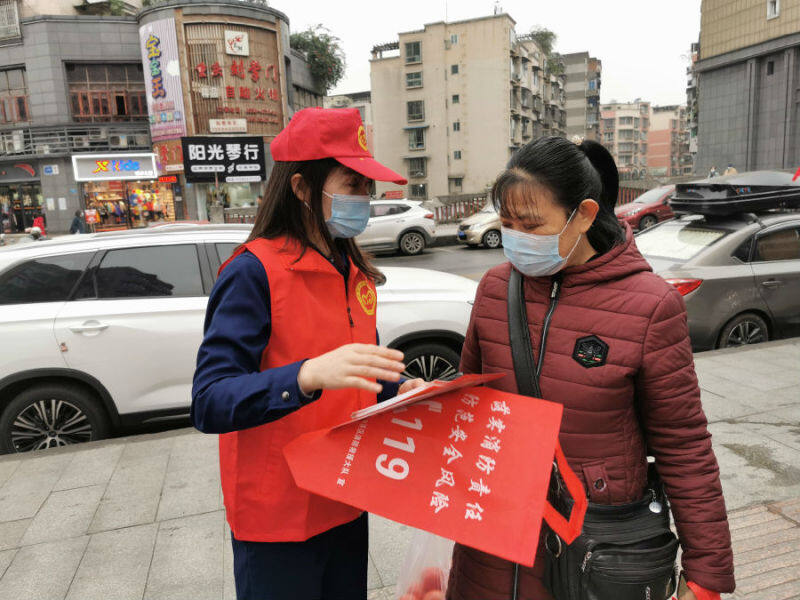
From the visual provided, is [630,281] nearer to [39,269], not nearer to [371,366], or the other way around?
[371,366]

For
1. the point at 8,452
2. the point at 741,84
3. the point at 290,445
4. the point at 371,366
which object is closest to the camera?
the point at 371,366

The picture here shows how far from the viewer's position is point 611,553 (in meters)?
1.42

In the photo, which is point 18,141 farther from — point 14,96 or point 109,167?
point 109,167

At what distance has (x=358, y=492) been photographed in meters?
1.28

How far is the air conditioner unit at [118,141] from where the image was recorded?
98.0 feet

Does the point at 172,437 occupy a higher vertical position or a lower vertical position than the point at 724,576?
lower

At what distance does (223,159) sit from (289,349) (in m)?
16.2

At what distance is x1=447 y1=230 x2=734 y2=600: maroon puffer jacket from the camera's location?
1.46 meters

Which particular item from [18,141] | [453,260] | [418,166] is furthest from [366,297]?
[418,166]

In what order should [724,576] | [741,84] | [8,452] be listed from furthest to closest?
[741,84], [8,452], [724,576]

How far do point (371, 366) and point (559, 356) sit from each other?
1.88ft

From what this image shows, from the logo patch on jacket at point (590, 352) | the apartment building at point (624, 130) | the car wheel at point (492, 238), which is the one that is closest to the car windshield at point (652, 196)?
the car wheel at point (492, 238)

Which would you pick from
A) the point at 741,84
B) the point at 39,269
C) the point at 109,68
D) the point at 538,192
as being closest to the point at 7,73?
the point at 109,68

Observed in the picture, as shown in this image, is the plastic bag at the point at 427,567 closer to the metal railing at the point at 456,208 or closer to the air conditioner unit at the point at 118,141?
the metal railing at the point at 456,208
